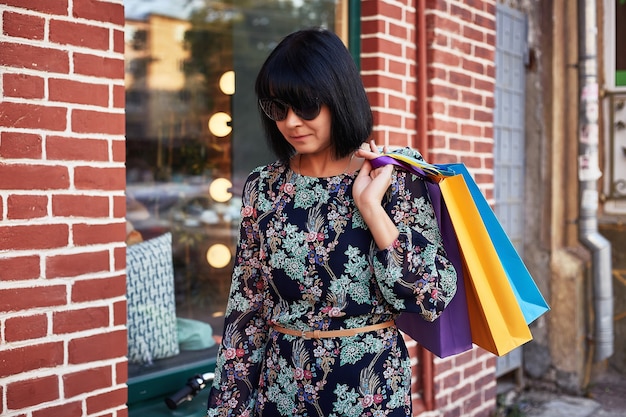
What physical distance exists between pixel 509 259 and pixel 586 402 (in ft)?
13.0

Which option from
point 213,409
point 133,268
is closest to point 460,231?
point 213,409

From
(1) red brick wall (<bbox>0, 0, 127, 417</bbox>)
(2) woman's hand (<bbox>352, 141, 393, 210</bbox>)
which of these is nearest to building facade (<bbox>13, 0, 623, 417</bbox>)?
Answer: (1) red brick wall (<bbox>0, 0, 127, 417</bbox>)

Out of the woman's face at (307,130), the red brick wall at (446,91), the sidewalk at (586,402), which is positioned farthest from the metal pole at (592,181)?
the woman's face at (307,130)

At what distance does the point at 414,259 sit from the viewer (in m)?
2.12

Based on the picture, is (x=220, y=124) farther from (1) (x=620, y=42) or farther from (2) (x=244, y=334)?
(1) (x=620, y=42)

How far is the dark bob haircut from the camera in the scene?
2078mm

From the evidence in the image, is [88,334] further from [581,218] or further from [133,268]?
[581,218]

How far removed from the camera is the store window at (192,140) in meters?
4.09

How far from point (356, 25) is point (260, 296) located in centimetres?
219

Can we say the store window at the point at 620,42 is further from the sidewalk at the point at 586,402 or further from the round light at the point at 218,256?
the round light at the point at 218,256

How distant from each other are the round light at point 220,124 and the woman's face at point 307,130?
2.64 m

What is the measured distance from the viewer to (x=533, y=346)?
615cm

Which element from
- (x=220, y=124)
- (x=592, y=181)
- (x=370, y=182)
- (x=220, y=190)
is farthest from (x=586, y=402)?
(x=370, y=182)

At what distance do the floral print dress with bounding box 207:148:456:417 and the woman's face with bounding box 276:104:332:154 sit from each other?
12 centimetres
